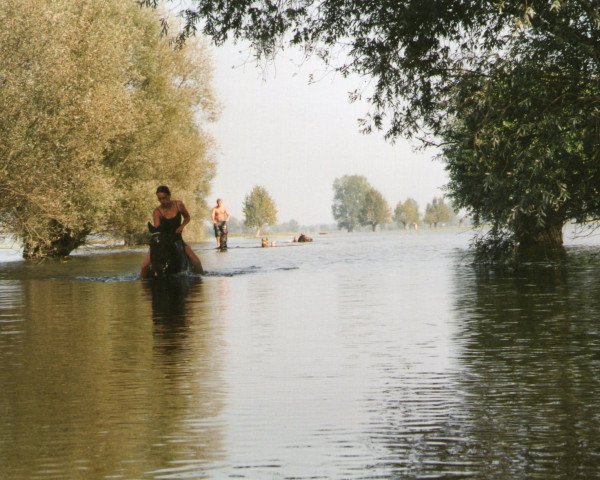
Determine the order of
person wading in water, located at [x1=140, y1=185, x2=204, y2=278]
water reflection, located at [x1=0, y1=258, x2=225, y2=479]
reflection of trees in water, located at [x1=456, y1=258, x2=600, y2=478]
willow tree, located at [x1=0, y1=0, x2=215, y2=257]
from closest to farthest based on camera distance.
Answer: reflection of trees in water, located at [x1=456, y1=258, x2=600, y2=478] < water reflection, located at [x1=0, y1=258, x2=225, y2=479] < person wading in water, located at [x1=140, y1=185, x2=204, y2=278] < willow tree, located at [x1=0, y1=0, x2=215, y2=257]

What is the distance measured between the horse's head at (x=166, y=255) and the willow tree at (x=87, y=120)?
29.9 ft

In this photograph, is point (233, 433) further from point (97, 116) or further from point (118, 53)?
point (118, 53)

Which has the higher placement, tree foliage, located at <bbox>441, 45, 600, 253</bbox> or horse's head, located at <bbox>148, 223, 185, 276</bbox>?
tree foliage, located at <bbox>441, 45, 600, 253</bbox>

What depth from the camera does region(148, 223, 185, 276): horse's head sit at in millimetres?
24312

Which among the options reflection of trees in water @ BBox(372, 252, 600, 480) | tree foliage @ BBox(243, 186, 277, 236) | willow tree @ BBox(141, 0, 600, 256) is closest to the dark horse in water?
willow tree @ BBox(141, 0, 600, 256)

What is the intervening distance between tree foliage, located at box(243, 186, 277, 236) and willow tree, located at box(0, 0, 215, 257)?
130265 mm

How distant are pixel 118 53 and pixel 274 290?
2192cm

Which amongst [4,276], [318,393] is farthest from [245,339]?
[4,276]

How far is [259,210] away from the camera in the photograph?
187000mm

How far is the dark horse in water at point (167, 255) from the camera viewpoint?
24.3m

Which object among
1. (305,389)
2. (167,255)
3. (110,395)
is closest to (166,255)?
(167,255)

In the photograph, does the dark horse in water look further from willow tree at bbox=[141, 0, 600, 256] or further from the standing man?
the standing man

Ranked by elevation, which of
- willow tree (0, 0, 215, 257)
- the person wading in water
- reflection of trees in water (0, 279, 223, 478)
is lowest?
reflection of trees in water (0, 279, 223, 478)

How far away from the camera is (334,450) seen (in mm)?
5699
